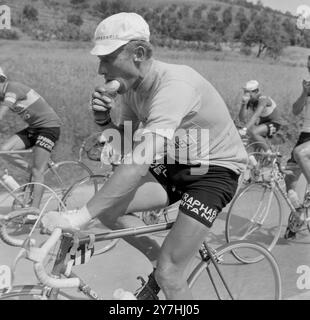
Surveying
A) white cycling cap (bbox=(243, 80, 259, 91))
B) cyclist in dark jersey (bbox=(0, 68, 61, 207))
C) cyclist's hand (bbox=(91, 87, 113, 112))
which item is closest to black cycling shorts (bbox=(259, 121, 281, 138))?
white cycling cap (bbox=(243, 80, 259, 91))

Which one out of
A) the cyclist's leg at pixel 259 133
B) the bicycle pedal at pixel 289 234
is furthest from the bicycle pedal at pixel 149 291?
the cyclist's leg at pixel 259 133

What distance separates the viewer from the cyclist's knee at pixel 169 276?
3.00 metres

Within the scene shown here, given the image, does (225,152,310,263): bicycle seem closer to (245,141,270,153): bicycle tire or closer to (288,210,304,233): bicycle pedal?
(288,210,304,233): bicycle pedal

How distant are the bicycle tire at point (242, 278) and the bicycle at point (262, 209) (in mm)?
685

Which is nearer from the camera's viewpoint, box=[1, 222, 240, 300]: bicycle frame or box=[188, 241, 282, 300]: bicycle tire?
box=[1, 222, 240, 300]: bicycle frame

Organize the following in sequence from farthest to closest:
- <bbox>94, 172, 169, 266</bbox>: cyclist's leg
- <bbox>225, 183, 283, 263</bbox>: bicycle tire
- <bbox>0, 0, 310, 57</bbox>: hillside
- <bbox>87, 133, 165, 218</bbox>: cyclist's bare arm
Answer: <bbox>0, 0, 310, 57</bbox>: hillside
<bbox>225, 183, 283, 263</bbox>: bicycle tire
<bbox>94, 172, 169, 266</bbox>: cyclist's leg
<bbox>87, 133, 165, 218</bbox>: cyclist's bare arm

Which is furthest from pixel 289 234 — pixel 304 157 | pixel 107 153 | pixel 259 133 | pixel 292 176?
pixel 259 133

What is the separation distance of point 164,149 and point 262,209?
2.83m

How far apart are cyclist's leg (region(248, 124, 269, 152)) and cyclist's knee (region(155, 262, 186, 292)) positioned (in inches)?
252

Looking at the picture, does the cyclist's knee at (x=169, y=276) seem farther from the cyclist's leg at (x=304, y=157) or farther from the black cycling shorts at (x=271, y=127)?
the black cycling shorts at (x=271, y=127)

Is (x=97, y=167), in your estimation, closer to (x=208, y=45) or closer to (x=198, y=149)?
(x=198, y=149)

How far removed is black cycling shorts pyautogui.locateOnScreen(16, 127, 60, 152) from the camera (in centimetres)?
612

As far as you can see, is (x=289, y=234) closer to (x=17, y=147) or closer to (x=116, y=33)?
(x=17, y=147)

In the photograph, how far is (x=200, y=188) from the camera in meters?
3.17
